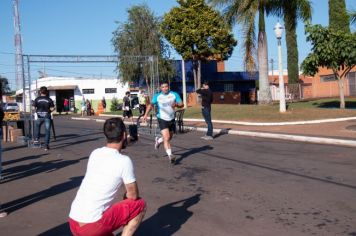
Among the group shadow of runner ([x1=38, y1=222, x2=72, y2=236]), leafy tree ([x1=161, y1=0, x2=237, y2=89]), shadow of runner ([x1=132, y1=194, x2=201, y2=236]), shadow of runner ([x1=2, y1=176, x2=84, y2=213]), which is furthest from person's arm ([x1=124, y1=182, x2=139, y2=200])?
leafy tree ([x1=161, y1=0, x2=237, y2=89])

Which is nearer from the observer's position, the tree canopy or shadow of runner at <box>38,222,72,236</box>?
shadow of runner at <box>38,222,72,236</box>

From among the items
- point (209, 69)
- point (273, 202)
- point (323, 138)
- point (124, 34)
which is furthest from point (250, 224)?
point (209, 69)

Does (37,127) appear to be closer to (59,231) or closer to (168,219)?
(59,231)

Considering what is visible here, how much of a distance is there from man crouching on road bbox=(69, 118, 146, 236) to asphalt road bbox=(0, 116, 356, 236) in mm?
1493

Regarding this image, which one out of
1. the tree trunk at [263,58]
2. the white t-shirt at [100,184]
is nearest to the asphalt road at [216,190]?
the white t-shirt at [100,184]

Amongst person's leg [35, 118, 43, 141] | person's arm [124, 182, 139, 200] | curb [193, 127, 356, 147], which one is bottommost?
curb [193, 127, 356, 147]

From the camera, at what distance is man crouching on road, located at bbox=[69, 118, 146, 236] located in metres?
3.65

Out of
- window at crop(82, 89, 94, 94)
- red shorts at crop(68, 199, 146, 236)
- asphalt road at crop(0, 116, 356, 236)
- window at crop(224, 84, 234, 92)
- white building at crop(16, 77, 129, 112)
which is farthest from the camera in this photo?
window at crop(82, 89, 94, 94)

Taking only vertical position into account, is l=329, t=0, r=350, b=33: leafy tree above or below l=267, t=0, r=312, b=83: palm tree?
above

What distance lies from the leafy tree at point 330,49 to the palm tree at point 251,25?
2.74 m

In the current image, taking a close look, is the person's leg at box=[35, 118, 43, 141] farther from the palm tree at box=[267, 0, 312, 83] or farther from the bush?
the bush

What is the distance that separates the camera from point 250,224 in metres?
5.46

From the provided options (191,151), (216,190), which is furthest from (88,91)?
(216,190)

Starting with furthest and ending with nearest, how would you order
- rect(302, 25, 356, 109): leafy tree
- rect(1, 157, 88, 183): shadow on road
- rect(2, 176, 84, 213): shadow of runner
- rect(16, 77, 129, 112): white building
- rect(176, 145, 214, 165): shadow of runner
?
rect(16, 77, 129, 112): white building → rect(302, 25, 356, 109): leafy tree → rect(176, 145, 214, 165): shadow of runner → rect(1, 157, 88, 183): shadow on road → rect(2, 176, 84, 213): shadow of runner
